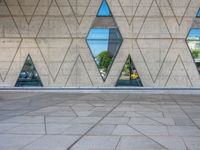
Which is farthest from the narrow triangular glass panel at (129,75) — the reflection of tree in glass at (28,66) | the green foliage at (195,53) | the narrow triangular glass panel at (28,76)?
the reflection of tree in glass at (28,66)

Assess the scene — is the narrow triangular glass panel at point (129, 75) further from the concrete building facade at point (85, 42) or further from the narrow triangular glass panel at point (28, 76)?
the narrow triangular glass panel at point (28, 76)

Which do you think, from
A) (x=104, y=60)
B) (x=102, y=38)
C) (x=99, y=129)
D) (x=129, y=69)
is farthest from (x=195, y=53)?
(x=99, y=129)

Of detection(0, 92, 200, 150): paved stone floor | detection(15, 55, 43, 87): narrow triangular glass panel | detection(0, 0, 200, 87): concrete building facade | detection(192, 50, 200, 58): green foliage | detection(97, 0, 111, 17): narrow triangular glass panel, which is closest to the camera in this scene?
detection(0, 92, 200, 150): paved stone floor

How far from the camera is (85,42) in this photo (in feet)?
72.2

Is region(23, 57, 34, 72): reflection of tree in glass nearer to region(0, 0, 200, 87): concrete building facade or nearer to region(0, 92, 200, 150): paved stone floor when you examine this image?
region(0, 0, 200, 87): concrete building facade

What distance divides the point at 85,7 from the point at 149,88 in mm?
7078

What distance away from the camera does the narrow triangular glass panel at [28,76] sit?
22234mm

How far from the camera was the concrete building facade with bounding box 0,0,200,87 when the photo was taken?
21766 mm

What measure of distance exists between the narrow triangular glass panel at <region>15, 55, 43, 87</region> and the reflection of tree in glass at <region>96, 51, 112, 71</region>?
436 centimetres

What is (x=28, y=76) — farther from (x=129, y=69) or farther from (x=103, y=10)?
(x=129, y=69)

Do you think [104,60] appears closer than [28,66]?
Yes

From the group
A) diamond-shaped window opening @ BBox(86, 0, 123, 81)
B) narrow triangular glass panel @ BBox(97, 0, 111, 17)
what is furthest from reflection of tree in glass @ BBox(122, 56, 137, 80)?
narrow triangular glass panel @ BBox(97, 0, 111, 17)

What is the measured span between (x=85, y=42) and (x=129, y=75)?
378 centimetres

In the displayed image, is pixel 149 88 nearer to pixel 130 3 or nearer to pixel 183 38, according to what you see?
pixel 183 38
